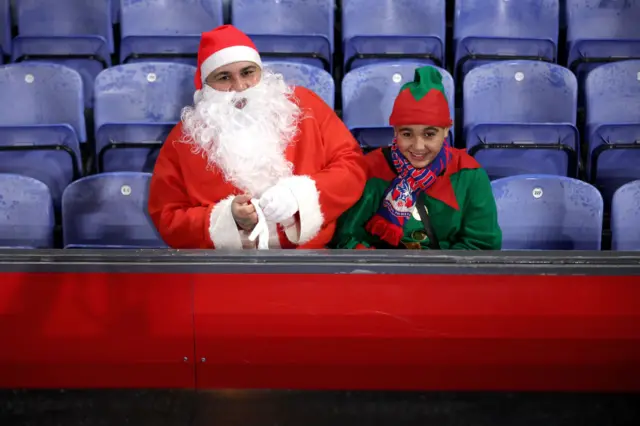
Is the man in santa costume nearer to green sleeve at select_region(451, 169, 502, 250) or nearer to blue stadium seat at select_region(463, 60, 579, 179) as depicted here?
green sleeve at select_region(451, 169, 502, 250)

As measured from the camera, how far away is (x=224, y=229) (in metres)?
1.94

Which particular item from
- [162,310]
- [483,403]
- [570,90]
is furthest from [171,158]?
[570,90]

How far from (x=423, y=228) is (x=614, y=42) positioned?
1.79 meters

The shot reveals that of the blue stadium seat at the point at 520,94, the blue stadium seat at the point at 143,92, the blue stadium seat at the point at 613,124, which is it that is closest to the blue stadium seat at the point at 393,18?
the blue stadium seat at the point at 520,94

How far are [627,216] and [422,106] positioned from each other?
776 mm

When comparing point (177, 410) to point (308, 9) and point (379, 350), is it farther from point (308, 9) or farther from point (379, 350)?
point (308, 9)

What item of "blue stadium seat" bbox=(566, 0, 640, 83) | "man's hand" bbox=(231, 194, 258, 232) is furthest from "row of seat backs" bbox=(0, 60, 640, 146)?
"man's hand" bbox=(231, 194, 258, 232)

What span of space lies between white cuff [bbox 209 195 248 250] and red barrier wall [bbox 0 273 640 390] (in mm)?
484

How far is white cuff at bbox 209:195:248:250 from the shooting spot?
1940 mm

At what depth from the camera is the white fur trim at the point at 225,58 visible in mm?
2131

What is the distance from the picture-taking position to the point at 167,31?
10.8ft

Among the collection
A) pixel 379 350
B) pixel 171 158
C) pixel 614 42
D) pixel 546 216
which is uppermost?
pixel 614 42

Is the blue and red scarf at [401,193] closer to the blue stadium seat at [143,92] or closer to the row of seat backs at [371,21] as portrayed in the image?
the blue stadium seat at [143,92]

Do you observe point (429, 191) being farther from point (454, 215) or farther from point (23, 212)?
point (23, 212)
